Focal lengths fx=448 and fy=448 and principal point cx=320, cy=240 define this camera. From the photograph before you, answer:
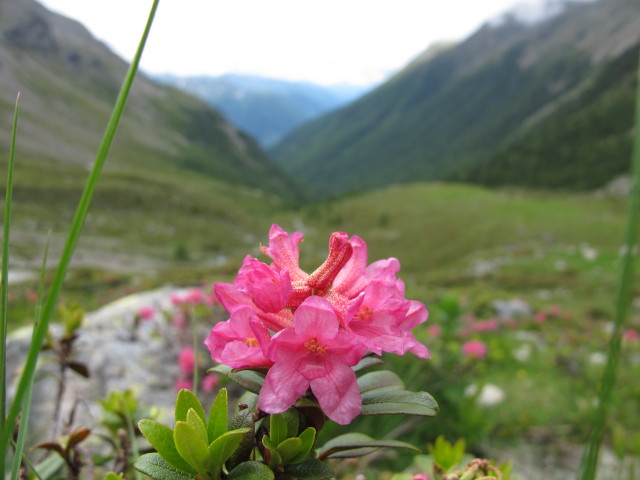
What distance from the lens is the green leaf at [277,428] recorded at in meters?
0.76

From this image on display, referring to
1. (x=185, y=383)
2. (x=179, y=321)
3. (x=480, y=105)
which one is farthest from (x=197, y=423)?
(x=480, y=105)

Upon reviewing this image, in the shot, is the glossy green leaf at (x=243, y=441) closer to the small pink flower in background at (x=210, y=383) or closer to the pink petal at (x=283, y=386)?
the pink petal at (x=283, y=386)

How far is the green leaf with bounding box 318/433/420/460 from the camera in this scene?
2.75 feet

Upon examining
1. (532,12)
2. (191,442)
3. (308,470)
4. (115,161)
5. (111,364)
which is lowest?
(111,364)

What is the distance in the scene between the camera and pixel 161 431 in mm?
721

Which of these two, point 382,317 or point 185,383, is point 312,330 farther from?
point 185,383

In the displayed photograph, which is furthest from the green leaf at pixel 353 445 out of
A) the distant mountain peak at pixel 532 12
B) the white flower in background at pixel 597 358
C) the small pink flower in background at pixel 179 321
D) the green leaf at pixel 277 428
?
the distant mountain peak at pixel 532 12

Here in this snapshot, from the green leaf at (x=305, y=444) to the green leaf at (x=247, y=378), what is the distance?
0.13 metres

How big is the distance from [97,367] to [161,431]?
2.48 metres

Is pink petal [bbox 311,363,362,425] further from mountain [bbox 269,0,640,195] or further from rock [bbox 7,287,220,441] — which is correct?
mountain [bbox 269,0,640,195]

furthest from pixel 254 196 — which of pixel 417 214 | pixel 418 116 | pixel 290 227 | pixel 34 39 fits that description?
pixel 418 116

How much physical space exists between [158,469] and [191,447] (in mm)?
117

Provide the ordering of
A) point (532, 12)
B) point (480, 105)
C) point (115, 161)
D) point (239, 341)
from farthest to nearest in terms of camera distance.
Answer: point (532, 12) → point (480, 105) → point (115, 161) → point (239, 341)

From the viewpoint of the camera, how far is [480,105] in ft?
473
